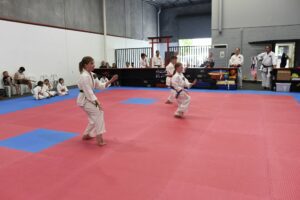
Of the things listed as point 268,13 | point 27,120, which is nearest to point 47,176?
point 27,120

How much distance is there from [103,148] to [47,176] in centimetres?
112

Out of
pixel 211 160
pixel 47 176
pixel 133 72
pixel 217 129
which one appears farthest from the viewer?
pixel 133 72

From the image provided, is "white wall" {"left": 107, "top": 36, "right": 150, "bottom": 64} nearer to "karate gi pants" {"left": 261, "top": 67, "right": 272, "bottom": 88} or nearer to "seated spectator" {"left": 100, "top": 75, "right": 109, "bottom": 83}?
"seated spectator" {"left": 100, "top": 75, "right": 109, "bottom": 83}

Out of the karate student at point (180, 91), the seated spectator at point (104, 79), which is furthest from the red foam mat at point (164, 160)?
the seated spectator at point (104, 79)

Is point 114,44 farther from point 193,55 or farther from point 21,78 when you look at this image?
point 21,78

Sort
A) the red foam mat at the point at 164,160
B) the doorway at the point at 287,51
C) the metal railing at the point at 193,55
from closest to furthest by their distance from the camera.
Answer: the red foam mat at the point at 164,160 < the doorway at the point at 287,51 < the metal railing at the point at 193,55

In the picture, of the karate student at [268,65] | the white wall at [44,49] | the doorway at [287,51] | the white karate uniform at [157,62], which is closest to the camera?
the white wall at [44,49]

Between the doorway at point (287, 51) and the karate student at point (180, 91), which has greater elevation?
the doorway at point (287, 51)

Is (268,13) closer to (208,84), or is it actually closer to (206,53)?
(206,53)

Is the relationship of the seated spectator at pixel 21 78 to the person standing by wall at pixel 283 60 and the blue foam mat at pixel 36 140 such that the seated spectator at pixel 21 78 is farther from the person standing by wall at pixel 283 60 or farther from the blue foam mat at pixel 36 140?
the person standing by wall at pixel 283 60

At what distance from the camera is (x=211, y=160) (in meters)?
3.68

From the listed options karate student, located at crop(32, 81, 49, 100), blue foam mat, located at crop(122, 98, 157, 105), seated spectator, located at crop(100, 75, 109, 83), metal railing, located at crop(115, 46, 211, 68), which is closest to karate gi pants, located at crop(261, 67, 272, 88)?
metal railing, located at crop(115, 46, 211, 68)

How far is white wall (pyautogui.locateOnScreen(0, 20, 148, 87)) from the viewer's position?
1045cm

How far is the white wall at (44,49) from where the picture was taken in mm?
10453
